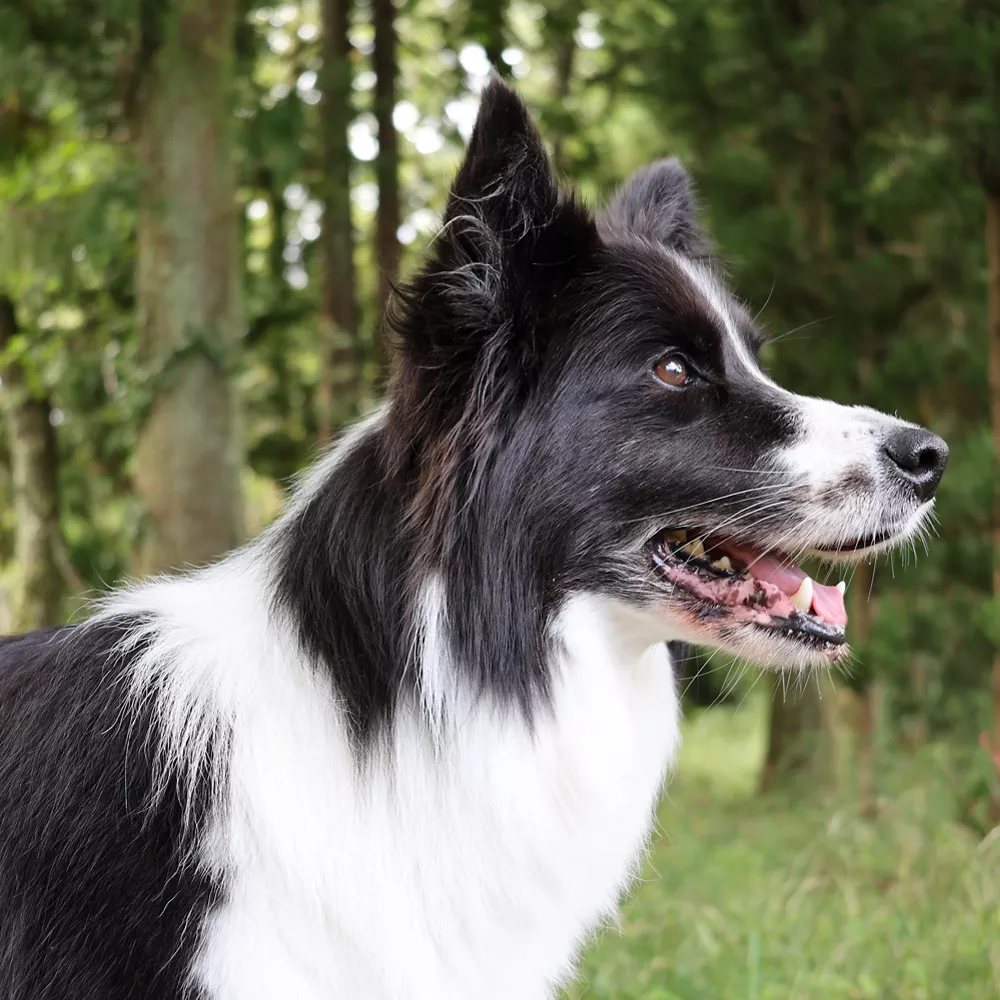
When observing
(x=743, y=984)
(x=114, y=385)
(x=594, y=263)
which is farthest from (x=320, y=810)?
(x=114, y=385)

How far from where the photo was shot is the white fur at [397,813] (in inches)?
93.0

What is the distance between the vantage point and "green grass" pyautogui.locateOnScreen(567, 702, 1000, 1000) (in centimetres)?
381

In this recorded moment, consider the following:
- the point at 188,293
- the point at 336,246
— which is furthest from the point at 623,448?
the point at 336,246

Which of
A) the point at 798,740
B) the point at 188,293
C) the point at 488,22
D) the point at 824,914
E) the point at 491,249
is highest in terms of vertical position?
the point at 488,22

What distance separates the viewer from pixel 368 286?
11969 mm

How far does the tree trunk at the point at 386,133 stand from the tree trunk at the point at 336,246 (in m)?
0.23

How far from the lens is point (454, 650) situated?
250cm

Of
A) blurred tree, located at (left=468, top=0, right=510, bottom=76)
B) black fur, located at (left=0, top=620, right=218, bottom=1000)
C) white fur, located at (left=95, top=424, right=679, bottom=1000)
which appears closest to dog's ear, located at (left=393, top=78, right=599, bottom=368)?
white fur, located at (left=95, top=424, right=679, bottom=1000)

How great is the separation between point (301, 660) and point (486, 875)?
611 millimetres

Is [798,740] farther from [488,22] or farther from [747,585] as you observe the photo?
[747,585]

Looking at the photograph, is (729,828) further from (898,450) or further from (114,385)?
(898,450)

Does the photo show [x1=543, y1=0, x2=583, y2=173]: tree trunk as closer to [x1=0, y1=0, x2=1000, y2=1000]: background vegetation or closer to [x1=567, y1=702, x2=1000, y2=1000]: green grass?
[x1=0, y1=0, x2=1000, y2=1000]: background vegetation

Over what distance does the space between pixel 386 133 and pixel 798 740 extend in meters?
5.40

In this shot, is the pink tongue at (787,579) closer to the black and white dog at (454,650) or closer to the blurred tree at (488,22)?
the black and white dog at (454,650)
